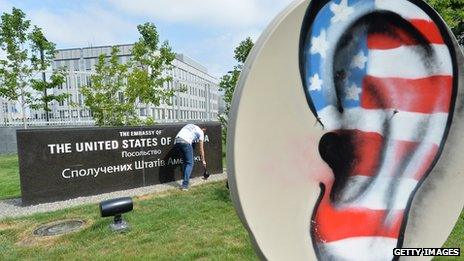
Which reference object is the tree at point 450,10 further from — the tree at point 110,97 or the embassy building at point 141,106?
the embassy building at point 141,106

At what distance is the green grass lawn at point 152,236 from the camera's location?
4.51 metres

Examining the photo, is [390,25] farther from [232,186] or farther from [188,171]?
[188,171]

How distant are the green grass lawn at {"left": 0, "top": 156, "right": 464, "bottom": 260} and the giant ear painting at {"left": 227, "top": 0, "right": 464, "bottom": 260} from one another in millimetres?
2172

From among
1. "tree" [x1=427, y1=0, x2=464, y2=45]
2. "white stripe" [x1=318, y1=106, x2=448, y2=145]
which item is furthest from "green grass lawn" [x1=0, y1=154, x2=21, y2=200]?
"tree" [x1=427, y1=0, x2=464, y2=45]

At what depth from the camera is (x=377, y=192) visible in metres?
2.40

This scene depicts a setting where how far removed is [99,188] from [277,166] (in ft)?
24.1

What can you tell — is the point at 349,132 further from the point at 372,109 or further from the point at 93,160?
the point at 93,160

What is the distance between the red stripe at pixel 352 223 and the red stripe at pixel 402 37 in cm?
103

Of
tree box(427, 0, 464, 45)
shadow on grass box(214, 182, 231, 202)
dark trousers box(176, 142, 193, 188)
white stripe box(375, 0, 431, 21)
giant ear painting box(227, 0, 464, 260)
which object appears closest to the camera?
giant ear painting box(227, 0, 464, 260)

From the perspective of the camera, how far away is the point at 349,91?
7.39 ft

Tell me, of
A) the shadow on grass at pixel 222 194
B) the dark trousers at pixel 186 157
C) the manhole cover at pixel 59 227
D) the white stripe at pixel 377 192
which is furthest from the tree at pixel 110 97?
the white stripe at pixel 377 192

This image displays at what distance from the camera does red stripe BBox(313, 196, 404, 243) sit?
7.20 feet

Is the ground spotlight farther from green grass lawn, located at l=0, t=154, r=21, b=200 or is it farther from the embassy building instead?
the embassy building

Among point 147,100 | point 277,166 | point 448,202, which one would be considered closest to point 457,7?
point 448,202
